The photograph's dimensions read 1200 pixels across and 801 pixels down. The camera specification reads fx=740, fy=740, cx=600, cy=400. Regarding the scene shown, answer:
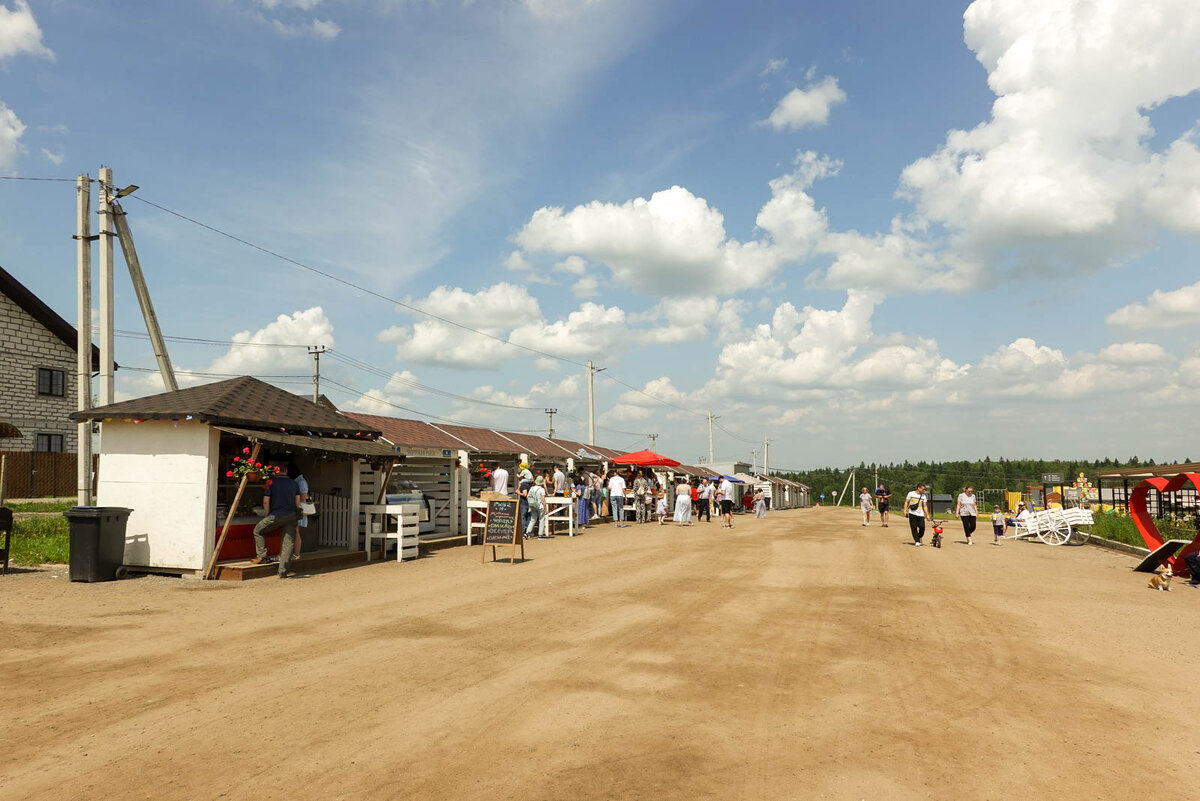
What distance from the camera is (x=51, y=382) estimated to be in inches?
1229

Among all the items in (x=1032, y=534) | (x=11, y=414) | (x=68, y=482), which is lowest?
(x=1032, y=534)

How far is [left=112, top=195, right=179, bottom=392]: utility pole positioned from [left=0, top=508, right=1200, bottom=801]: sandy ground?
645cm

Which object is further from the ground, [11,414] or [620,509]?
[11,414]

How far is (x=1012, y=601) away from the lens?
1048 cm

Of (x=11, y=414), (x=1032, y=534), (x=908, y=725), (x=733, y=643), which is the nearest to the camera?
(x=908, y=725)

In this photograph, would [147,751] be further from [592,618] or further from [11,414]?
[11,414]

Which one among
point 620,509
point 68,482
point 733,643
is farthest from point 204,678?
point 68,482

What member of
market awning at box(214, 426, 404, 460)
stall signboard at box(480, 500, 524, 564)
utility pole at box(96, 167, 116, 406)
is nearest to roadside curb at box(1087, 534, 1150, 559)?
stall signboard at box(480, 500, 524, 564)

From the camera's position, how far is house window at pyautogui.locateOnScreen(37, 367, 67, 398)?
30.8 meters

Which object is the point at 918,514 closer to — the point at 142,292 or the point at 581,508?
the point at 581,508

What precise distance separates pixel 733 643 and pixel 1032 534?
72.5 feet

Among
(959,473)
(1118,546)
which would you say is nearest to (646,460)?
(1118,546)

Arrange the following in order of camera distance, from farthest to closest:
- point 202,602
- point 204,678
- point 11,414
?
point 11,414
point 202,602
point 204,678

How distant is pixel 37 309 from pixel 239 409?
997 inches
